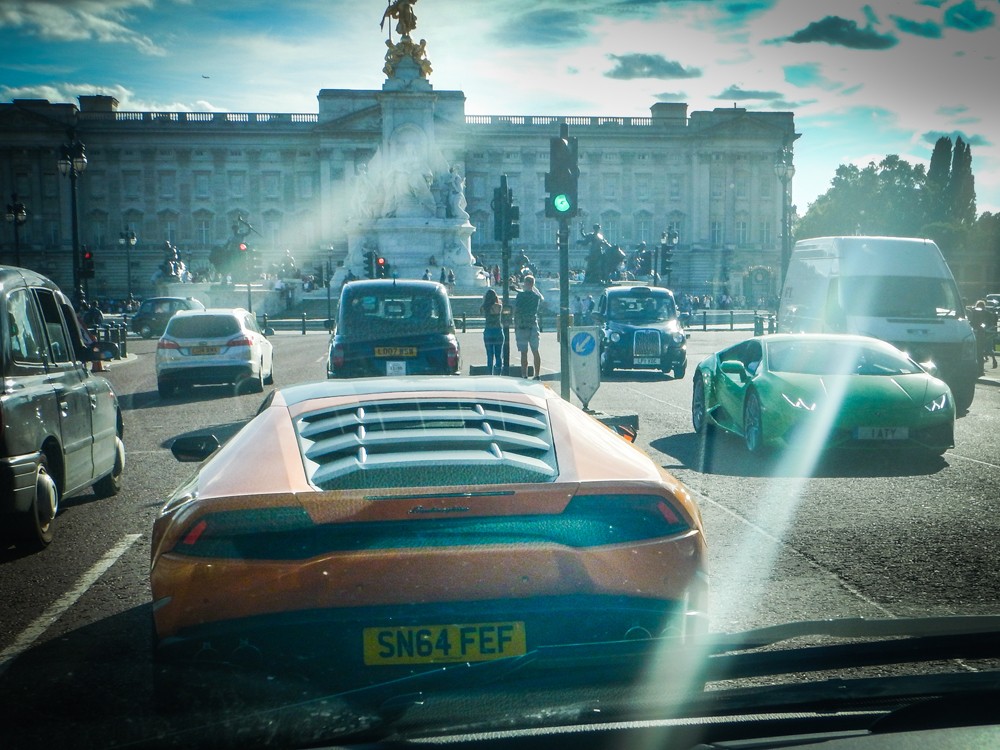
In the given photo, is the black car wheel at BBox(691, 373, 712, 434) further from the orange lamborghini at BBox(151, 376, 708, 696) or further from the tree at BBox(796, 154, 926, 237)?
the tree at BBox(796, 154, 926, 237)

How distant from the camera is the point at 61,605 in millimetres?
5699

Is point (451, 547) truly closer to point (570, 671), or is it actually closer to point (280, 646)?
point (280, 646)

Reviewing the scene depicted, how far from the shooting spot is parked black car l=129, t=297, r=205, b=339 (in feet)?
154

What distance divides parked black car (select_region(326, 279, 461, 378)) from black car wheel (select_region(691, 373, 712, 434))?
314cm

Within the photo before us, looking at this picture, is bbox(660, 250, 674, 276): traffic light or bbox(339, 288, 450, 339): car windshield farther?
bbox(660, 250, 674, 276): traffic light

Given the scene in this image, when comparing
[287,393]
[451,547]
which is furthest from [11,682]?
[451,547]

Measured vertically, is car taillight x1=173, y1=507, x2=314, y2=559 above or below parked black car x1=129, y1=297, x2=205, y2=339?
above

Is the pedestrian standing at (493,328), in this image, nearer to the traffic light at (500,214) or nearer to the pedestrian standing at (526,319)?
the pedestrian standing at (526,319)

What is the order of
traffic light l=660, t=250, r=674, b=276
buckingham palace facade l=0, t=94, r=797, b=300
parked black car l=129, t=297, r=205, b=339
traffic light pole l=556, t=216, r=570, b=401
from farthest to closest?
1. buckingham palace facade l=0, t=94, r=797, b=300
2. traffic light l=660, t=250, r=674, b=276
3. parked black car l=129, t=297, r=205, b=339
4. traffic light pole l=556, t=216, r=570, b=401

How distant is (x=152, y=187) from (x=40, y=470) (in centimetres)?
10171

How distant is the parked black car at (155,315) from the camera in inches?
1845

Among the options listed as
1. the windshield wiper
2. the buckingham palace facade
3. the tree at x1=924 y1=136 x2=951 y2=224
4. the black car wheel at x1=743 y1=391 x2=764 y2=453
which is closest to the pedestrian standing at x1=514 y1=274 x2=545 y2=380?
the black car wheel at x1=743 y1=391 x2=764 y2=453

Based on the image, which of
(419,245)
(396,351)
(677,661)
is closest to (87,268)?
(396,351)

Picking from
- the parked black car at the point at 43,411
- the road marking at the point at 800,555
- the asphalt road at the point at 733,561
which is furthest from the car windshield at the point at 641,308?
the parked black car at the point at 43,411
